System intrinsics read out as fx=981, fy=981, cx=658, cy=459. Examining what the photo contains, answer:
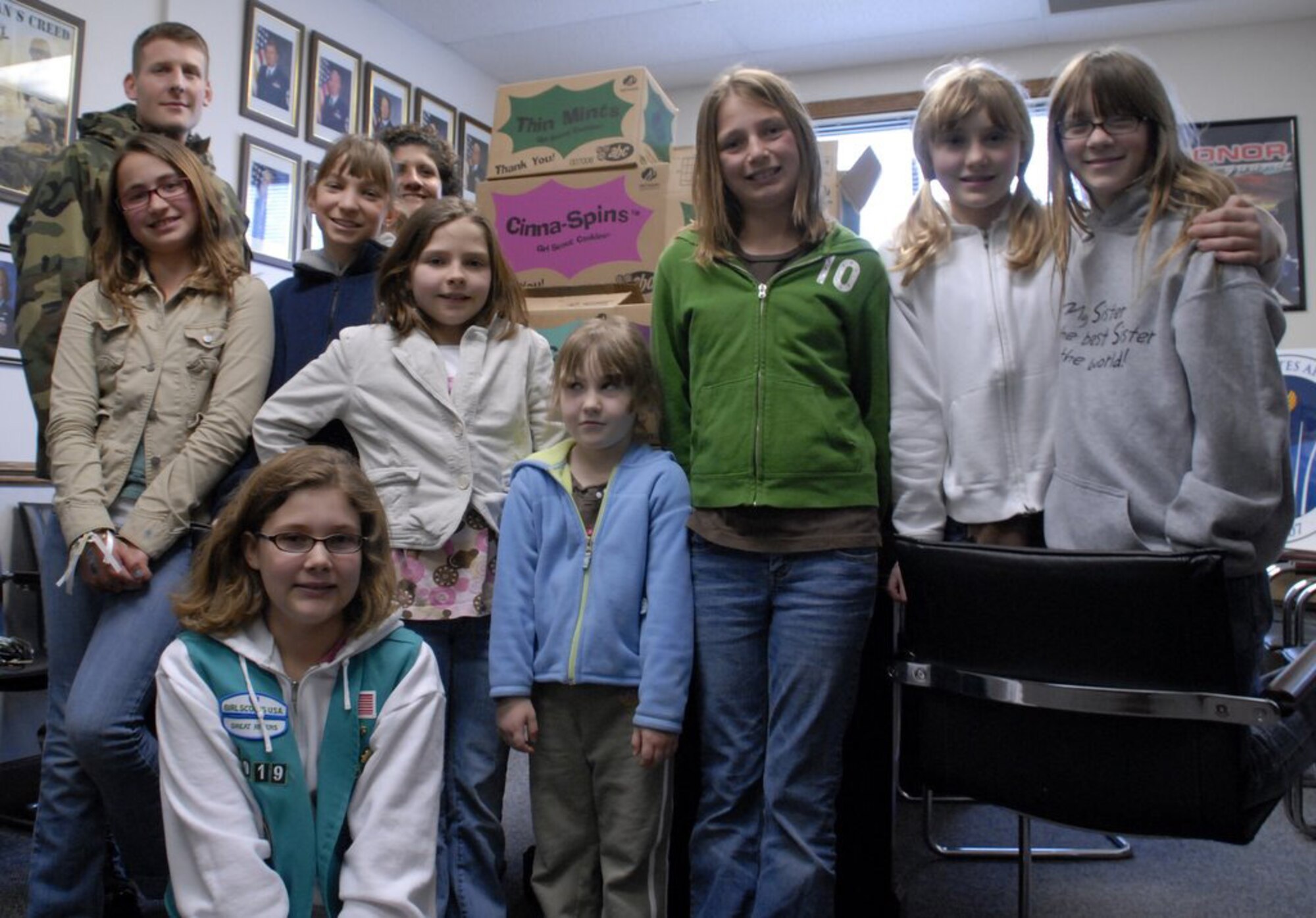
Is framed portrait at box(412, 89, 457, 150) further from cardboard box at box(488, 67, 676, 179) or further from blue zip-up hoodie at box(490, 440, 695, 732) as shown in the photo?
blue zip-up hoodie at box(490, 440, 695, 732)

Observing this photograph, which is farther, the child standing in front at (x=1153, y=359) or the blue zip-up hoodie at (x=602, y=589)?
the blue zip-up hoodie at (x=602, y=589)

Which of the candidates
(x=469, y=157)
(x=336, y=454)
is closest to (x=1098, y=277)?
(x=336, y=454)

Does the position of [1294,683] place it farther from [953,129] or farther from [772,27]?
[772,27]

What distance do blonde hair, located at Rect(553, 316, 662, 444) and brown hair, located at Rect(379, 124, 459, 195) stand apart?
3.42ft

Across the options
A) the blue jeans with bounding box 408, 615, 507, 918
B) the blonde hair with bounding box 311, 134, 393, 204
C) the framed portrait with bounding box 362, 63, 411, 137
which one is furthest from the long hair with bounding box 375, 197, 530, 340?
the framed portrait with bounding box 362, 63, 411, 137

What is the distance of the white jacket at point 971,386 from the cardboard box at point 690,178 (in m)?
0.68

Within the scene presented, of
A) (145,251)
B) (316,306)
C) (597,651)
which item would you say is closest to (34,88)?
(145,251)

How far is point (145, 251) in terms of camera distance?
1.69m

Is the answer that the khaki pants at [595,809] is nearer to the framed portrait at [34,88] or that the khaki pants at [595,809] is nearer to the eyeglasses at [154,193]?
the eyeglasses at [154,193]

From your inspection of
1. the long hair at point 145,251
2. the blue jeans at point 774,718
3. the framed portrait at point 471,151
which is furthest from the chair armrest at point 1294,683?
the framed portrait at point 471,151

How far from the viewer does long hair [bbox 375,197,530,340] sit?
1634 millimetres

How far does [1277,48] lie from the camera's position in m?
4.09

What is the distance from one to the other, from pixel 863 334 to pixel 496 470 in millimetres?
616

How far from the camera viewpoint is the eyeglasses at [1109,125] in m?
1.30
